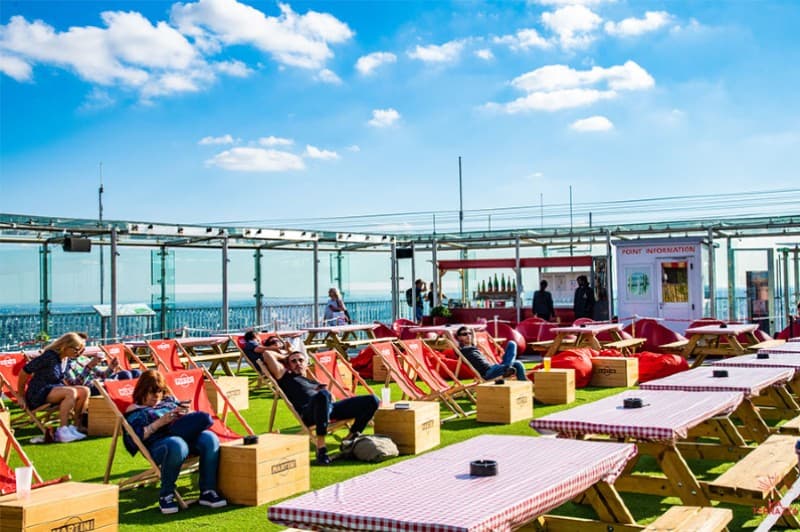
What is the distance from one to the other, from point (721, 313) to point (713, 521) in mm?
15832

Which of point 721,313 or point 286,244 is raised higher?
point 286,244

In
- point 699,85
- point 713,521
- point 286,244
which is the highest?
point 699,85

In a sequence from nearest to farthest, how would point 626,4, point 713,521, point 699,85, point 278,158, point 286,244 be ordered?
point 713,521 < point 626,4 < point 699,85 < point 286,244 < point 278,158

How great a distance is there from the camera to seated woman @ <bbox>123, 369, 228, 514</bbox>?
18.1ft

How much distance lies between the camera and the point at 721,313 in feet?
61.2

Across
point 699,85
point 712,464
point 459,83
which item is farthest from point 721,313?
point 712,464

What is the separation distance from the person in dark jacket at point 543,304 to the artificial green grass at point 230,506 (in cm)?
819

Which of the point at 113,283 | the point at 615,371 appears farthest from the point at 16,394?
the point at 615,371

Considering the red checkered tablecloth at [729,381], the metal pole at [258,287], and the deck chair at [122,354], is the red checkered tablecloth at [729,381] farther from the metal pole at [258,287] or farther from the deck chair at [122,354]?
the metal pole at [258,287]

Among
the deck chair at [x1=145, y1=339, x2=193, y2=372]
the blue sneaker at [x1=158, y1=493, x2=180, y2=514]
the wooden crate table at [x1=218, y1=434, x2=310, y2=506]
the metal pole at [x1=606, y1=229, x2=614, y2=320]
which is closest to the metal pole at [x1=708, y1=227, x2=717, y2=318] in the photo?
the metal pole at [x1=606, y1=229, x2=614, y2=320]

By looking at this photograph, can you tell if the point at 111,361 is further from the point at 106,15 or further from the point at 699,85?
the point at 699,85

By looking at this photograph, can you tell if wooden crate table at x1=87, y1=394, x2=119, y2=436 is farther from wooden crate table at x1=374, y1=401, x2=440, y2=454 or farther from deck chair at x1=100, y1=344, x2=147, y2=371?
wooden crate table at x1=374, y1=401, x2=440, y2=454

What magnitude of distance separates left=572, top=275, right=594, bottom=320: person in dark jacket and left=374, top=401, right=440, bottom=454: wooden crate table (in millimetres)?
11198

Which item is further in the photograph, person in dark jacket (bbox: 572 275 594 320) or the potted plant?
the potted plant
